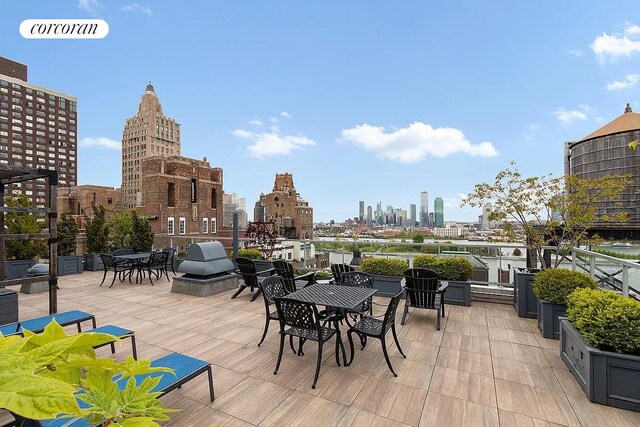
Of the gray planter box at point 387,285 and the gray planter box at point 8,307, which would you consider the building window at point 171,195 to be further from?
the gray planter box at point 387,285

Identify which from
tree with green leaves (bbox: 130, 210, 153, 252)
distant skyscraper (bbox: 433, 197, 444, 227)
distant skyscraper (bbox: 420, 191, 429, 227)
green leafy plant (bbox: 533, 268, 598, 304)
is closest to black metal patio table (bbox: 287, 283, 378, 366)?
green leafy plant (bbox: 533, 268, 598, 304)

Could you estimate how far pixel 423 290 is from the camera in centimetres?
527

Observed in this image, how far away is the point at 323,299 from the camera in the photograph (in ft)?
13.0

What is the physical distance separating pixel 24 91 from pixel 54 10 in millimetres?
109514

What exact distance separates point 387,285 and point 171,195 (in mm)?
34317

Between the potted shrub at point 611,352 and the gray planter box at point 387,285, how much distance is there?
12.2ft

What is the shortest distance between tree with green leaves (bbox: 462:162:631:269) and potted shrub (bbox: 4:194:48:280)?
42.3 ft

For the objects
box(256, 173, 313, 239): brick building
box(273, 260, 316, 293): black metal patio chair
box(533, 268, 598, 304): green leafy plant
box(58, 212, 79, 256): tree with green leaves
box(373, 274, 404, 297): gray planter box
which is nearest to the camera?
box(533, 268, 598, 304): green leafy plant

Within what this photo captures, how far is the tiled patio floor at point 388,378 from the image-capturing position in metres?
2.77

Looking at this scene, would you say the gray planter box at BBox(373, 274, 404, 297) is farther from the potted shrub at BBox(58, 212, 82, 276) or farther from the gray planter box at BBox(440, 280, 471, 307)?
the potted shrub at BBox(58, 212, 82, 276)

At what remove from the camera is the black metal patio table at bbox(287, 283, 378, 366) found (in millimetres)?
3674

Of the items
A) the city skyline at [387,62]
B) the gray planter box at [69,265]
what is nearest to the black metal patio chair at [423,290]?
the city skyline at [387,62]

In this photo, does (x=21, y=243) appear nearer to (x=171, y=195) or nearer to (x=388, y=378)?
(x=388, y=378)

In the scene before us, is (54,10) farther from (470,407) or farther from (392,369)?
(470,407)
